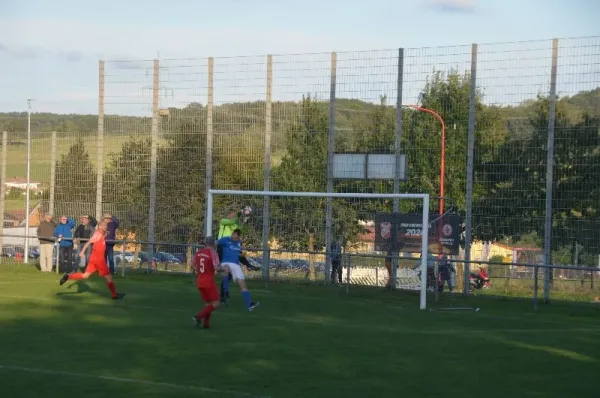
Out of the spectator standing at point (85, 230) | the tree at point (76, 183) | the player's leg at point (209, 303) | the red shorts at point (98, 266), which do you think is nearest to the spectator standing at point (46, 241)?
the spectator standing at point (85, 230)

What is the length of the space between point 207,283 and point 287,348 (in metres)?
2.81

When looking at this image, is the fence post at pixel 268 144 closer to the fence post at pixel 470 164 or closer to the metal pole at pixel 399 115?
the metal pole at pixel 399 115

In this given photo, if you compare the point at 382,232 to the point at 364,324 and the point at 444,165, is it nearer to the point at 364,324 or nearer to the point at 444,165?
the point at 444,165

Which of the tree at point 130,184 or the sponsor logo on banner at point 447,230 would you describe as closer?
the sponsor logo on banner at point 447,230

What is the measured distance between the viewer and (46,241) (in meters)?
33.4

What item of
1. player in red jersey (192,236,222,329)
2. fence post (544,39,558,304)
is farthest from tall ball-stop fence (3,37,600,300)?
player in red jersey (192,236,222,329)

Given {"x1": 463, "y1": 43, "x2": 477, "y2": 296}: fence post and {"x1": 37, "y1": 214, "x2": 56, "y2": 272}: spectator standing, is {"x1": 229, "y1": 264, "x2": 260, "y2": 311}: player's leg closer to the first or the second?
{"x1": 463, "y1": 43, "x2": 477, "y2": 296}: fence post

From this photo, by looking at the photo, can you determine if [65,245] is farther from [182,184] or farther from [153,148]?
[153,148]

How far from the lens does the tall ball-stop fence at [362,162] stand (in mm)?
27766

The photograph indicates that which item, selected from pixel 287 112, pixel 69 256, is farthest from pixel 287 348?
pixel 69 256

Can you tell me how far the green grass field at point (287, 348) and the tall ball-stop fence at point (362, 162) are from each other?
3.34m

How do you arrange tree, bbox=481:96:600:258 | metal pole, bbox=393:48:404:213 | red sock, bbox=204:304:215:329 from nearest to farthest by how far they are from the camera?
red sock, bbox=204:304:215:329, tree, bbox=481:96:600:258, metal pole, bbox=393:48:404:213

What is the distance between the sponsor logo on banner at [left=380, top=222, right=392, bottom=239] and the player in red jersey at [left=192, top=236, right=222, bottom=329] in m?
10.4

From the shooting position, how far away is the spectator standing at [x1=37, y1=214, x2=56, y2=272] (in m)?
33.3
